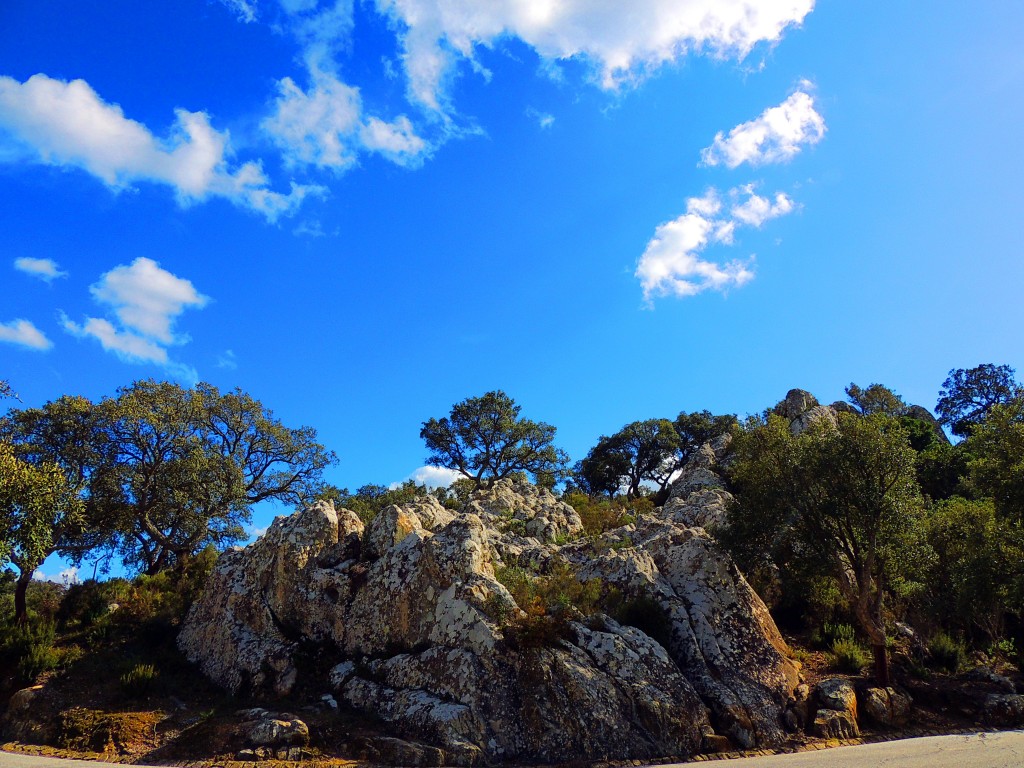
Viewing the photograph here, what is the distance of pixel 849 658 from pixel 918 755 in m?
7.76

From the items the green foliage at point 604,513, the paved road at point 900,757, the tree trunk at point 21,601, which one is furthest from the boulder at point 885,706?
the tree trunk at point 21,601

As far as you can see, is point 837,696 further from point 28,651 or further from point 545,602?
point 28,651

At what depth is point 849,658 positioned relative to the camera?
21.5m

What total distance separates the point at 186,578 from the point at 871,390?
71240mm

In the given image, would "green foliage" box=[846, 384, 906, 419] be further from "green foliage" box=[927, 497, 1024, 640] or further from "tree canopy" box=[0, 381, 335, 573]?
"tree canopy" box=[0, 381, 335, 573]

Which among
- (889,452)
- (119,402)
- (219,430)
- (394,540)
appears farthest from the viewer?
(219,430)

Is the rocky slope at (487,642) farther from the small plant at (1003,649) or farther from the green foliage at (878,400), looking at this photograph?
the green foliage at (878,400)

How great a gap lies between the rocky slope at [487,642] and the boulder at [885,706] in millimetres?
2080

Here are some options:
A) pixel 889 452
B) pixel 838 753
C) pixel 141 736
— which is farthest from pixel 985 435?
pixel 141 736

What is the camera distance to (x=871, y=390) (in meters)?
68.9

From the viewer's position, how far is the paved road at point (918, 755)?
1308cm

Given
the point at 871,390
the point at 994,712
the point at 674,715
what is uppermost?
the point at 871,390

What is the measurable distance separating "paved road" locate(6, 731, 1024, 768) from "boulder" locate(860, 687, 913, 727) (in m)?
1.99

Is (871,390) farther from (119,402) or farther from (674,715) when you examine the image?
(119,402)
